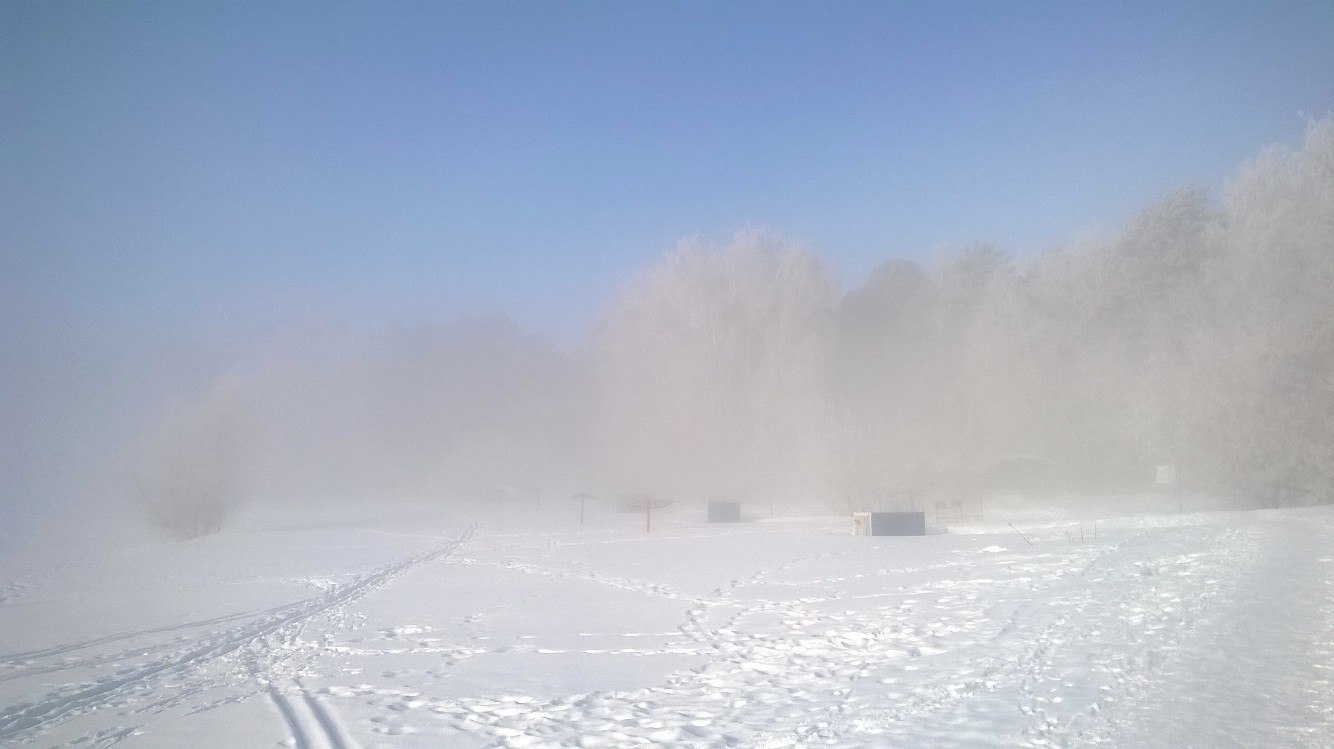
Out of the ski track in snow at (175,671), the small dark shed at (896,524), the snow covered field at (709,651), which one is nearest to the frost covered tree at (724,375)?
the small dark shed at (896,524)

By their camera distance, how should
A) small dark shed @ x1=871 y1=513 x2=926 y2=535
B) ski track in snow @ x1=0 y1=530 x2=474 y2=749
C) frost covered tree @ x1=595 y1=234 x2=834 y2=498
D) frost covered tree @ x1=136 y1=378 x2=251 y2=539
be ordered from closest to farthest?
ski track in snow @ x1=0 y1=530 x2=474 y2=749 < small dark shed @ x1=871 y1=513 x2=926 y2=535 < frost covered tree @ x1=136 y1=378 x2=251 y2=539 < frost covered tree @ x1=595 y1=234 x2=834 y2=498

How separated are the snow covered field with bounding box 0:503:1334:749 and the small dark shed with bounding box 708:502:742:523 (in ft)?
52.5

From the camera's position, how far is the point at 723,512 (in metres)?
33.1

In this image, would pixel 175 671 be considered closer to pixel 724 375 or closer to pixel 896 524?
pixel 896 524

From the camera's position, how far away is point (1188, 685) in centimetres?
612

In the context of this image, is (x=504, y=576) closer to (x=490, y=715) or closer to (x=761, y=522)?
(x=490, y=715)

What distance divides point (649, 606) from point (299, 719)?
567 cm

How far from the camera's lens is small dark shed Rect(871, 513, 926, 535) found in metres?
22.9

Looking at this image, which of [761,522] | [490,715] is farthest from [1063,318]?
[490,715]

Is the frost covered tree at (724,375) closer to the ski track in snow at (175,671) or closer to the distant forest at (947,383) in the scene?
the distant forest at (947,383)

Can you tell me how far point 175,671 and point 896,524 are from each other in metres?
19.1

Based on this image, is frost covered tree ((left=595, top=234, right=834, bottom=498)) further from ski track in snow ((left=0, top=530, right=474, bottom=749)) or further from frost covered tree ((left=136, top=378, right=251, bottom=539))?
ski track in snow ((left=0, top=530, right=474, bottom=749))

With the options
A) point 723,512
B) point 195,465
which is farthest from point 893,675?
point 195,465

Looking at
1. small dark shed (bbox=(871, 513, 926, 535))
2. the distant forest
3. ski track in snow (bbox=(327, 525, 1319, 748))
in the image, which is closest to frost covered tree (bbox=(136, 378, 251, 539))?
the distant forest
